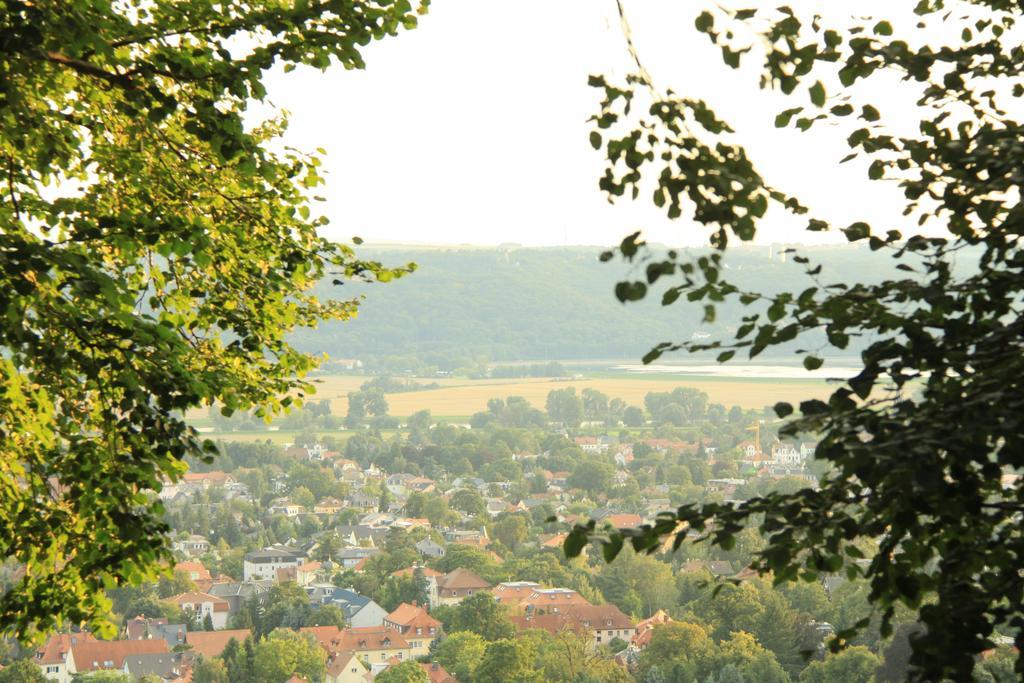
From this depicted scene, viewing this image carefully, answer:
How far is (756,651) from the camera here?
55719 millimetres

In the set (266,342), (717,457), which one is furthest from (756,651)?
(717,457)

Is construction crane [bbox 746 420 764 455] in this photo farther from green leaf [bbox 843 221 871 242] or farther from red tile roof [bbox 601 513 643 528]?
green leaf [bbox 843 221 871 242]

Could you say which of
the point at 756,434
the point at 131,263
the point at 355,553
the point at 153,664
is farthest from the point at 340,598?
the point at 756,434

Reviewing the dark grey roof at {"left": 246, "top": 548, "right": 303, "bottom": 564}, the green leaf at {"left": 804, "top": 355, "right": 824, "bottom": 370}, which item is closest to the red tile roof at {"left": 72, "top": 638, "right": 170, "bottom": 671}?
the dark grey roof at {"left": 246, "top": 548, "right": 303, "bottom": 564}

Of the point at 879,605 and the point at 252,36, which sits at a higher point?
the point at 252,36

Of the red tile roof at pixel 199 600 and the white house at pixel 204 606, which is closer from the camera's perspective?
the white house at pixel 204 606

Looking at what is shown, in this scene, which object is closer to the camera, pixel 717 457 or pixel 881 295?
pixel 881 295

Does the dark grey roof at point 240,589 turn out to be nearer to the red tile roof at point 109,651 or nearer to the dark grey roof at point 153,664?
the red tile roof at point 109,651

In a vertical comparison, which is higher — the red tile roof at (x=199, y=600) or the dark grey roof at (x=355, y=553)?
the red tile roof at (x=199, y=600)

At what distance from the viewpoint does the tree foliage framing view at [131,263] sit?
17.9 ft

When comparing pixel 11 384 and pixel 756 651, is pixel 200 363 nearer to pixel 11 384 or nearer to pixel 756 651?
pixel 11 384

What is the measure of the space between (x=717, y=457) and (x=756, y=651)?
84.7 m

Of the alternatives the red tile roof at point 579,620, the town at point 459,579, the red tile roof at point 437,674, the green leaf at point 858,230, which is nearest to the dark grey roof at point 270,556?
the town at point 459,579

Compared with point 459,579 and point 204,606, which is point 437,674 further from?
point 204,606
